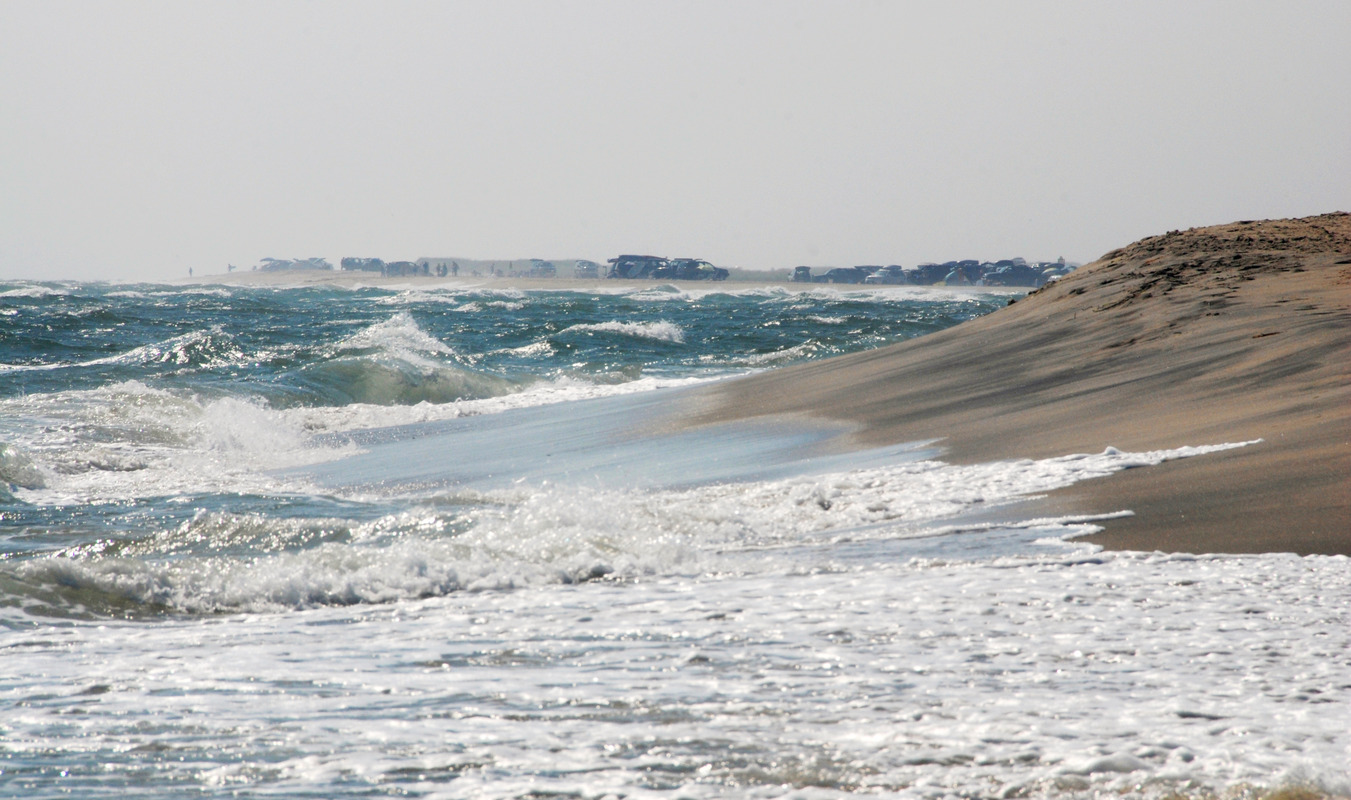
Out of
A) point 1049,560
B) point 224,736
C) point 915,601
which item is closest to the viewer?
point 224,736

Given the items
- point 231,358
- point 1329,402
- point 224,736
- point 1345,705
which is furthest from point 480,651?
point 231,358

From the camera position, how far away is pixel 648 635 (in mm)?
3668

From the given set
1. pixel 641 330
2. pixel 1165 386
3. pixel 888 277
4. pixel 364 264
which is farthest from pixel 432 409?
pixel 364 264

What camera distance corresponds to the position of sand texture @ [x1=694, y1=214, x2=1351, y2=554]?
14.8ft

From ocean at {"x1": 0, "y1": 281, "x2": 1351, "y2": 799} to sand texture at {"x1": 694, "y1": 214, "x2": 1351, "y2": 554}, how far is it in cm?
33

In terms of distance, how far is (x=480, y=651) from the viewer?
11.8 ft

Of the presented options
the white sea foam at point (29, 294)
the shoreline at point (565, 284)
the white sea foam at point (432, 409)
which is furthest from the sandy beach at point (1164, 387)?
the shoreline at point (565, 284)

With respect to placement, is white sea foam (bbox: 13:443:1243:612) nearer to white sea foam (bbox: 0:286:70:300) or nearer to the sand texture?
the sand texture

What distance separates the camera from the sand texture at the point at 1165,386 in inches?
178

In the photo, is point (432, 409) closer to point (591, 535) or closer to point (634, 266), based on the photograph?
point (591, 535)

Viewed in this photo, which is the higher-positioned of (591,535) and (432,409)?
(591,535)

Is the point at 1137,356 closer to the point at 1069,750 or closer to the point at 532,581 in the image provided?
the point at 532,581

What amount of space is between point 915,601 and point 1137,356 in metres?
5.16

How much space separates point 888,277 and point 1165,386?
263 feet
